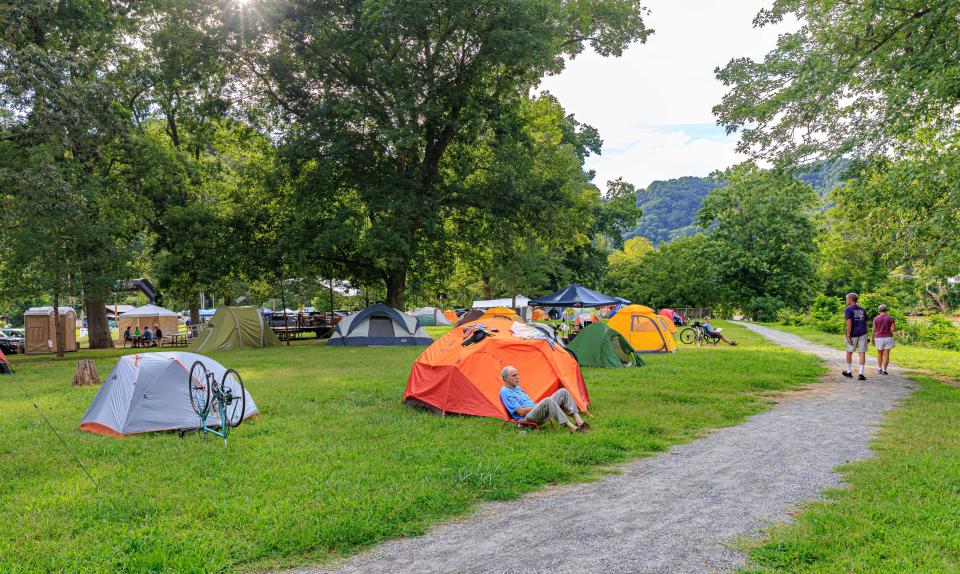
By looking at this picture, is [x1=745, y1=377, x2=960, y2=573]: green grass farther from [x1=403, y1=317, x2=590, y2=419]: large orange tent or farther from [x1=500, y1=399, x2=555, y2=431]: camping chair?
[x1=403, y1=317, x2=590, y2=419]: large orange tent

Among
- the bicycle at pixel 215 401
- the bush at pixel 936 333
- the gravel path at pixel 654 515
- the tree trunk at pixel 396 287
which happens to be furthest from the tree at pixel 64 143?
the bush at pixel 936 333

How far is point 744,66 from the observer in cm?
1402

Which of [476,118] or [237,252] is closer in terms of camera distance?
[476,118]

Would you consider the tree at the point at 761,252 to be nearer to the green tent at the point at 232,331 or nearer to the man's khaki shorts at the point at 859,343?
the man's khaki shorts at the point at 859,343

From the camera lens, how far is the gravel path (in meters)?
4.30

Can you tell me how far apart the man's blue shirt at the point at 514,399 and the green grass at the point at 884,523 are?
3926 millimetres

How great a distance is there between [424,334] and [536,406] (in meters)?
17.9

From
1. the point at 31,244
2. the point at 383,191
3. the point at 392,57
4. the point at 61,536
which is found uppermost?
the point at 392,57

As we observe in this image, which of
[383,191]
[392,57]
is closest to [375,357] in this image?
[383,191]

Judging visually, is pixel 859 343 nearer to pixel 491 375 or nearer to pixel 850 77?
pixel 850 77

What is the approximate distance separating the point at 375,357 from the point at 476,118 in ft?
29.0

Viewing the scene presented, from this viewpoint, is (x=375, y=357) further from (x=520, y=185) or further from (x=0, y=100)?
(x=0, y=100)

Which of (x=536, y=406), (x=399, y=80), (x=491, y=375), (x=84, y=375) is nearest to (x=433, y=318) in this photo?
(x=399, y=80)

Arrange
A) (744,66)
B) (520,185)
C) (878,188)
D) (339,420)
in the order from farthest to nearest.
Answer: (520,185) < (744,66) < (878,188) < (339,420)
